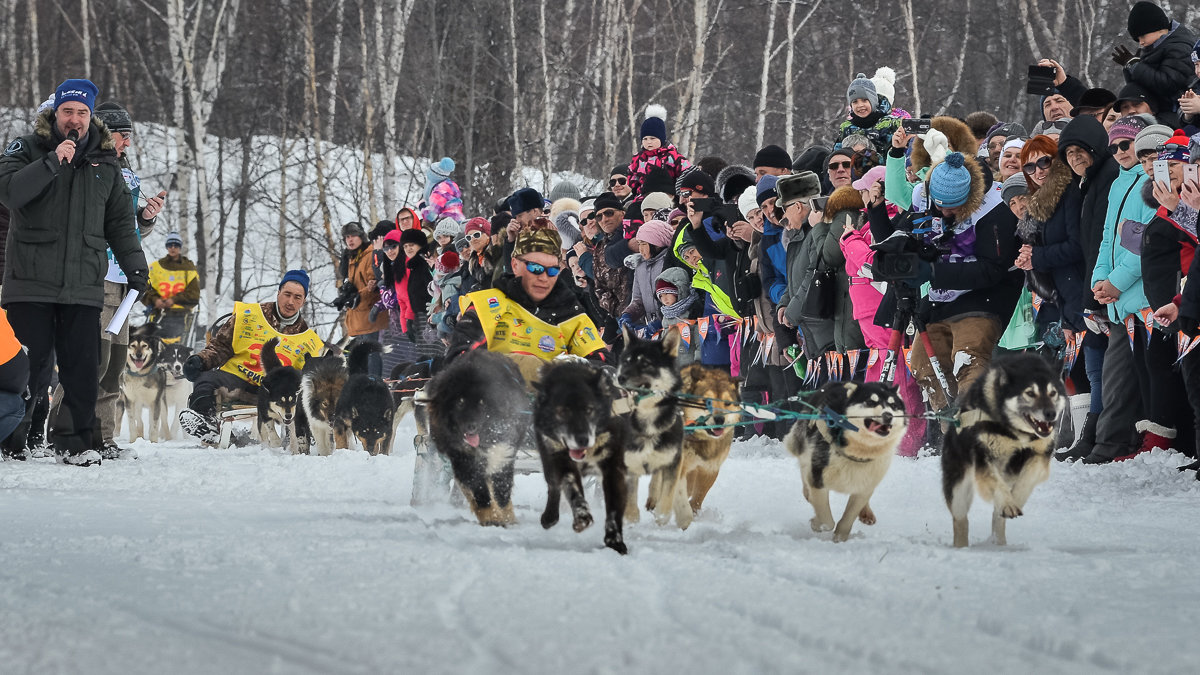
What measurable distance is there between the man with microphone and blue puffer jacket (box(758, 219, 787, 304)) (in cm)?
386

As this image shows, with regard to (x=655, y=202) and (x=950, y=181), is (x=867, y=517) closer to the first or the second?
(x=950, y=181)

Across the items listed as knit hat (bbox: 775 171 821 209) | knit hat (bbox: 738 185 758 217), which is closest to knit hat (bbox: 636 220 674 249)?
knit hat (bbox: 738 185 758 217)

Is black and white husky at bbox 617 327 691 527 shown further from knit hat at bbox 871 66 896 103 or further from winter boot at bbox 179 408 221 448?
winter boot at bbox 179 408 221 448

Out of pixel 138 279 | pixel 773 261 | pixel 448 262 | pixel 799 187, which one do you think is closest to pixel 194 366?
pixel 448 262

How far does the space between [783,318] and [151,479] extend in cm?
393

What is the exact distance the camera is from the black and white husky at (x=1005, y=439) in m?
4.16

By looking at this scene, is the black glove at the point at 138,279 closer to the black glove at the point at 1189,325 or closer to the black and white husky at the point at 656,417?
the black and white husky at the point at 656,417

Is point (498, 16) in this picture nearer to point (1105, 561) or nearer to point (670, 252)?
point (670, 252)

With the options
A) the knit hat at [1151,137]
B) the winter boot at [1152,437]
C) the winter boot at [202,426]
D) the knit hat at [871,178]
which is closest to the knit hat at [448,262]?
the winter boot at [202,426]

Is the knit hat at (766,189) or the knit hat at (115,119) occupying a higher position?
the knit hat at (115,119)

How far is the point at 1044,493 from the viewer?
5551mm

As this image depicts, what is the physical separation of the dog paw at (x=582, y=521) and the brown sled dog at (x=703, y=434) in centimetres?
96

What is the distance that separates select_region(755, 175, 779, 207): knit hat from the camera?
8.22 meters

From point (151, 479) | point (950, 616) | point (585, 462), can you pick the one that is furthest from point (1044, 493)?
point (151, 479)
